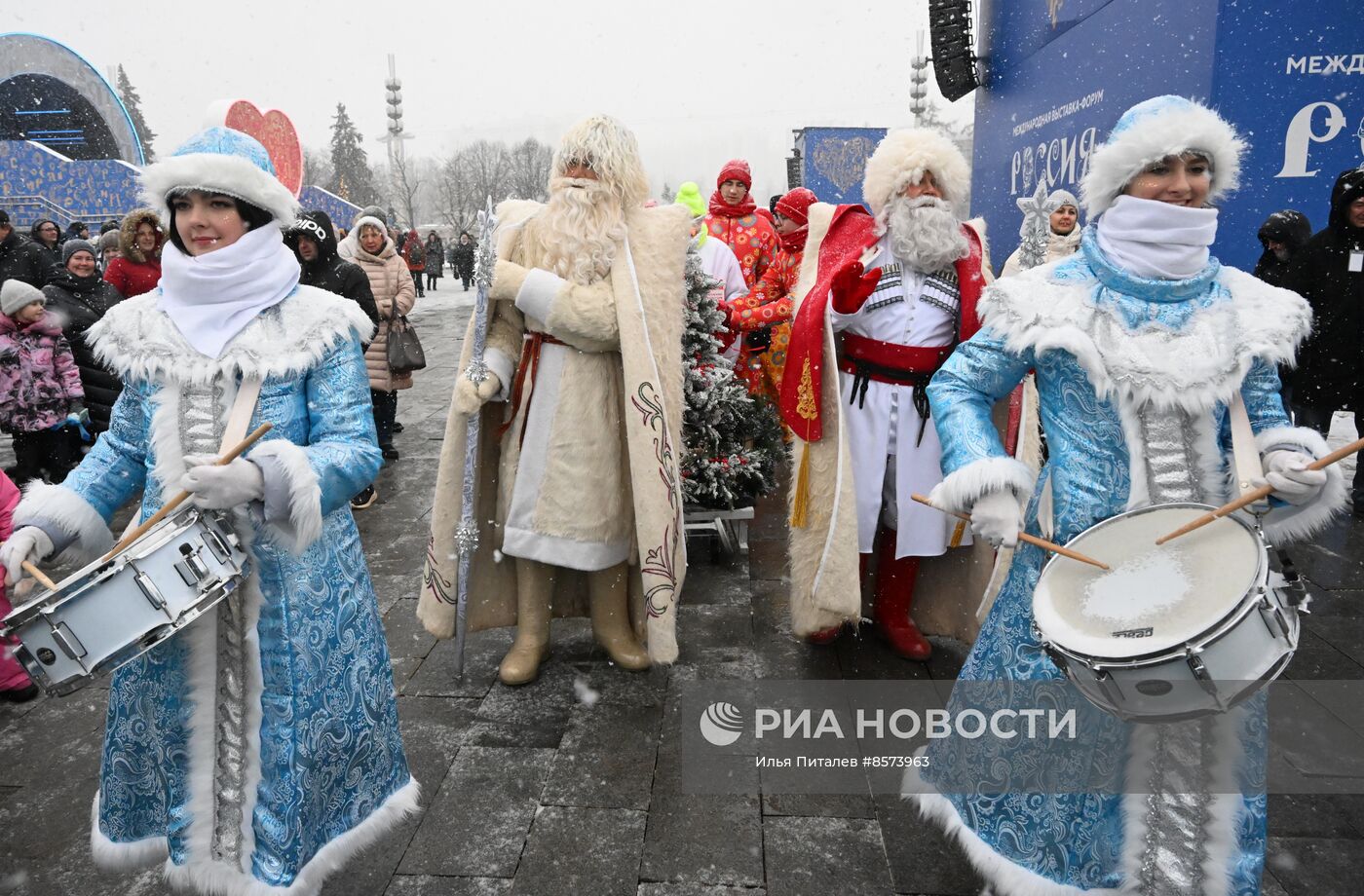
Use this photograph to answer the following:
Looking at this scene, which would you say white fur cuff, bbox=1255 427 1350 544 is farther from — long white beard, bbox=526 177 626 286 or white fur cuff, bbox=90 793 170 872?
white fur cuff, bbox=90 793 170 872

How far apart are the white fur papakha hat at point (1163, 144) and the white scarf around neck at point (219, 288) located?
2099 millimetres

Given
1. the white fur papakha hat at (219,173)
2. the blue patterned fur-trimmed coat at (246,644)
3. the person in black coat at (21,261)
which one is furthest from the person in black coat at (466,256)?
the blue patterned fur-trimmed coat at (246,644)

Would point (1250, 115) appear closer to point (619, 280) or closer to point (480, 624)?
point (619, 280)

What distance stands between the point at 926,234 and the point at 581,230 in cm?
137

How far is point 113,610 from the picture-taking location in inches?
70.7

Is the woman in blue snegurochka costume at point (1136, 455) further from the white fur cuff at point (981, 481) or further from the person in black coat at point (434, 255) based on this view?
the person in black coat at point (434, 255)

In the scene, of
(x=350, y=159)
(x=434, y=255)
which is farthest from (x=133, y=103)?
(x=434, y=255)

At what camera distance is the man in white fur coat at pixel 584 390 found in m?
3.43

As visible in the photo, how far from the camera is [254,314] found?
218 cm

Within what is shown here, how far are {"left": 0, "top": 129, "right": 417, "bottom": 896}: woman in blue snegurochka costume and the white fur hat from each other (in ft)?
7.57

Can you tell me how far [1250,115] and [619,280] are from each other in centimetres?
546

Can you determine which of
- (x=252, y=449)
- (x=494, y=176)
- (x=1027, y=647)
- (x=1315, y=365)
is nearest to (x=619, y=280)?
(x=252, y=449)

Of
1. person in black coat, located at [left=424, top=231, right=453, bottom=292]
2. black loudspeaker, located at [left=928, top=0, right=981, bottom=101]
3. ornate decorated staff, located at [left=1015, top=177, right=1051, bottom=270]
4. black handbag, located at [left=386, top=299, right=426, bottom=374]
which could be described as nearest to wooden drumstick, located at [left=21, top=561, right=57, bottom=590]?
ornate decorated staff, located at [left=1015, top=177, right=1051, bottom=270]

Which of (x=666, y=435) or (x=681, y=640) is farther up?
(x=666, y=435)
